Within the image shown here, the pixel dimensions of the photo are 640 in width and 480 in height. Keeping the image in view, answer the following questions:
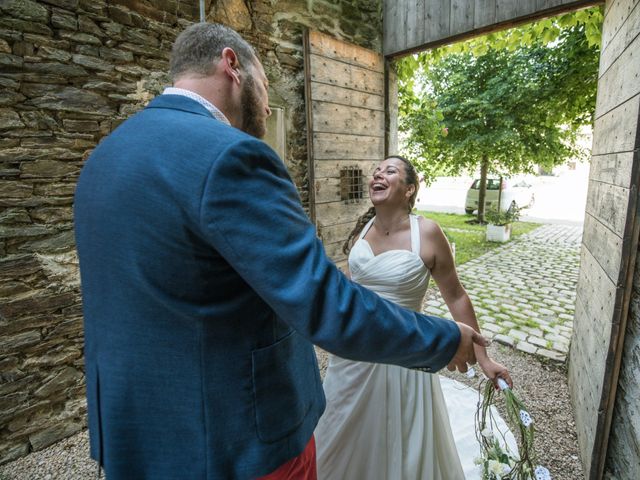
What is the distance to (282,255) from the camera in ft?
2.73

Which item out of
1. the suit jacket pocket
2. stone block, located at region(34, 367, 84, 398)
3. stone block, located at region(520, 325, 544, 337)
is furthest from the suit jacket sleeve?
stone block, located at region(520, 325, 544, 337)

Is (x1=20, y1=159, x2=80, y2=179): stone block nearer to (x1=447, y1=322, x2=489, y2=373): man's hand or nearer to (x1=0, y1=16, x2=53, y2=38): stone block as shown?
(x1=0, y1=16, x2=53, y2=38): stone block

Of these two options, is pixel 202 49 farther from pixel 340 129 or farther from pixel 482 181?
pixel 482 181

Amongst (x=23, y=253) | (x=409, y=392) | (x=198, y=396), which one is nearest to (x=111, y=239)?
(x=198, y=396)

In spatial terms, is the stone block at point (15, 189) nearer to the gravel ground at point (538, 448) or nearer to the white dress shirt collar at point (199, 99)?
the gravel ground at point (538, 448)

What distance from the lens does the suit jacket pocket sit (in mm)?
1012

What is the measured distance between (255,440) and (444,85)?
11428 millimetres

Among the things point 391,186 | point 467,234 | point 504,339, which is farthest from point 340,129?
point 467,234

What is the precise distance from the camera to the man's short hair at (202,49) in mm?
1178

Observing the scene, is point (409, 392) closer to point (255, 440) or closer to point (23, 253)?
point (255, 440)

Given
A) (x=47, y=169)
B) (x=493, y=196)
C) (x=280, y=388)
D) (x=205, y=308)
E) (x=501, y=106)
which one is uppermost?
(x=501, y=106)

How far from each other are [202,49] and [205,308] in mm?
834

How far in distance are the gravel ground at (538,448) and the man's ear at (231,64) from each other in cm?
285

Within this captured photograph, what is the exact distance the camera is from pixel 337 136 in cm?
426
